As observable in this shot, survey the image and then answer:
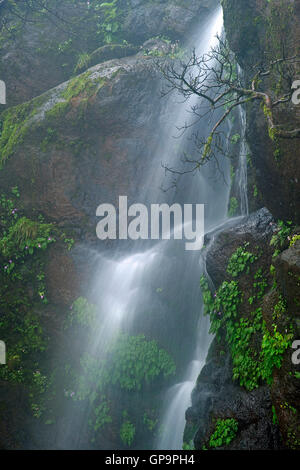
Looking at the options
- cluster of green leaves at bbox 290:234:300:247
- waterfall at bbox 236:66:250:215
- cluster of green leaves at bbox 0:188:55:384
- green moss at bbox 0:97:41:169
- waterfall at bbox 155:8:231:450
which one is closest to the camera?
cluster of green leaves at bbox 290:234:300:247

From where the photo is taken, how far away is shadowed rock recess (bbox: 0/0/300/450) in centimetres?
450

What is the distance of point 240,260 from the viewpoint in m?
5.62

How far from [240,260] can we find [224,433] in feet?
8.74

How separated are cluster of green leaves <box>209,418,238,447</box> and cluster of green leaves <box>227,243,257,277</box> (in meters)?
2.28

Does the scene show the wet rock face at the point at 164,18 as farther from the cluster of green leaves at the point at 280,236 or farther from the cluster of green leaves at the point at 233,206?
the cluster of green leaves at the point at 280,236

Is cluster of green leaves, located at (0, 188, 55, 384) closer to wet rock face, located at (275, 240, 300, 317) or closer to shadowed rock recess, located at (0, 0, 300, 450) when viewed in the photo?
shadowed rock recess, located at (0, 0, 300, 450)

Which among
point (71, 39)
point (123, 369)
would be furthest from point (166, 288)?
point (71, 39)

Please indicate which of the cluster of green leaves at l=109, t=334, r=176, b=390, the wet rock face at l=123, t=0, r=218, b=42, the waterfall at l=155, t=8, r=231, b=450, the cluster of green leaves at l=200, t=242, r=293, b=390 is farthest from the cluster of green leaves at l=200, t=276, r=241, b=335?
the wet rock face at l=123, t=0, r=218, b=42

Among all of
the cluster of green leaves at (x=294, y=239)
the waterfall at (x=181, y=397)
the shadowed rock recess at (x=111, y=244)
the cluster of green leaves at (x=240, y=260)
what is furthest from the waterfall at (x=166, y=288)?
the cluster of green leaves at (x=294, y=239)

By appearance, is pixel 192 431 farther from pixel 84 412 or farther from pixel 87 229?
pixel 87 229

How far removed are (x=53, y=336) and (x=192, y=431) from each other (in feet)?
12.6

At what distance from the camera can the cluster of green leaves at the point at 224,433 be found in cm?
428

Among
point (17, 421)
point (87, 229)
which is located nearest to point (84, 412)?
point (17, 421)

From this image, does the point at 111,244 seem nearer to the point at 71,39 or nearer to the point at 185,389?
the point at 185,389
